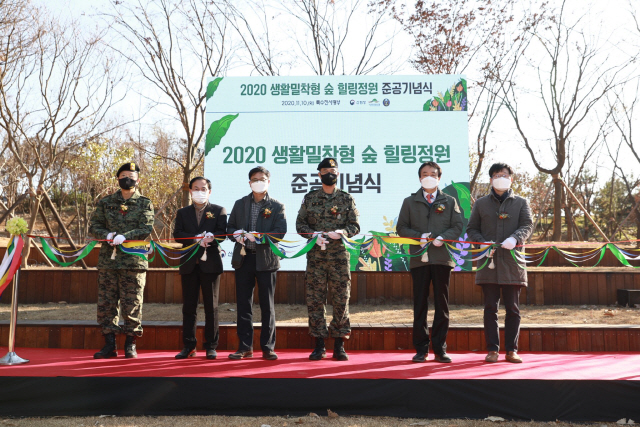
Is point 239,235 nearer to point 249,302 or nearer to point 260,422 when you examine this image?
point 249,302

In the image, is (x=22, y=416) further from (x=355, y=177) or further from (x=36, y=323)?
(x=355, y=177)

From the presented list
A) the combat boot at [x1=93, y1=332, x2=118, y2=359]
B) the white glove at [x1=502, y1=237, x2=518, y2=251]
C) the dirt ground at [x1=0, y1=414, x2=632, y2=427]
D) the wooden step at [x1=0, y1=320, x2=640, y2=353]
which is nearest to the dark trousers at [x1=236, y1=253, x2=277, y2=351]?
the wooden step at [x1=0, y1=320, x2=640, y2=353]

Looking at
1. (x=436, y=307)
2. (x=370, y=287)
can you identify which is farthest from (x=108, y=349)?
(x=370, y=287)

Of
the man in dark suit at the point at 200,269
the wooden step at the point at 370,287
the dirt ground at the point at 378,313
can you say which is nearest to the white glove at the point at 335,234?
the man in dark suit at the point at 200,269

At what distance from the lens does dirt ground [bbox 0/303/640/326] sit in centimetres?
500

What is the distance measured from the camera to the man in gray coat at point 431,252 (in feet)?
11.0

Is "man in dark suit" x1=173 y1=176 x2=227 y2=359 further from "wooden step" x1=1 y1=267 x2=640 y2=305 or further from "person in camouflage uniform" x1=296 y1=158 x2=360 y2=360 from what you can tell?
"wooden step" x1=1 y1=267 x2=640 y2=305

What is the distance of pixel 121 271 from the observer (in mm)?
3525

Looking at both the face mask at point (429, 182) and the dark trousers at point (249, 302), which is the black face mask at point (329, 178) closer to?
the face mask at point (429, 182)

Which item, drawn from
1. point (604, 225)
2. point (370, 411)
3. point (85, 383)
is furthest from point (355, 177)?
point (604, 225)

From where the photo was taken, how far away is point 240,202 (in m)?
3.62

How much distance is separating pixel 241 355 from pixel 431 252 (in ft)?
5.12

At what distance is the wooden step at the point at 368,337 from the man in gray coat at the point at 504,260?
0.55m

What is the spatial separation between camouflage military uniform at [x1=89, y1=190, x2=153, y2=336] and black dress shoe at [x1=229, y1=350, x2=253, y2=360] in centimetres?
75
